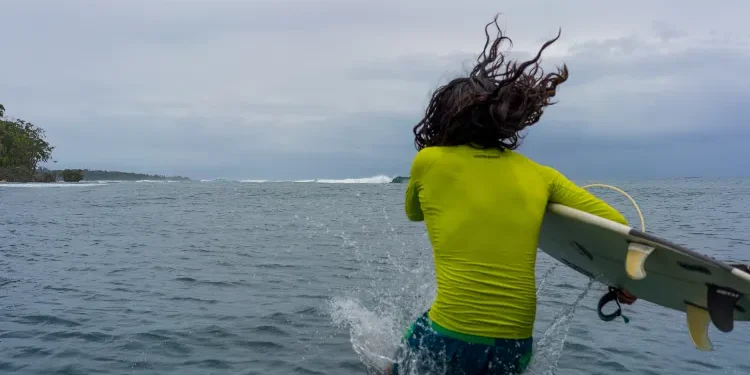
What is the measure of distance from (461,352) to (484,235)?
0.62 metres

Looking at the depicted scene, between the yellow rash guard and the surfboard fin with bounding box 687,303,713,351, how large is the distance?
1.14 meters

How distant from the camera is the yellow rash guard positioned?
3.36 metres

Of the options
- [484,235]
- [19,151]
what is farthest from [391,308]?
[19,151]

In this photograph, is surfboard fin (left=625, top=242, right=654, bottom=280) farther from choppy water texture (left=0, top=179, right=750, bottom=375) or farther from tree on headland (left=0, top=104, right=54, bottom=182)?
tree on headland (left=0, top=104, right=54, bottom=182)

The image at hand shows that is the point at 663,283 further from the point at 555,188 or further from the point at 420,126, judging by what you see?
the point at 420,126

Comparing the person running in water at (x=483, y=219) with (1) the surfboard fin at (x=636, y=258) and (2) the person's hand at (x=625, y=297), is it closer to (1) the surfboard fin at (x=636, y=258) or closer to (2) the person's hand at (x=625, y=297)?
(1) the surfboard fin at (x=636, y=258)

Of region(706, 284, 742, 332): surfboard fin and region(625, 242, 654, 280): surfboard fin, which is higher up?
region(625, 242, 654, 280): surfboard fin

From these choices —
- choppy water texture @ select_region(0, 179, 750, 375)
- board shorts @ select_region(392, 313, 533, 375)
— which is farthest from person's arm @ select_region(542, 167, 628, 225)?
choppy water texture @ select_region(0, 179, 750, 375)

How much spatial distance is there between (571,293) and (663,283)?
6.40m

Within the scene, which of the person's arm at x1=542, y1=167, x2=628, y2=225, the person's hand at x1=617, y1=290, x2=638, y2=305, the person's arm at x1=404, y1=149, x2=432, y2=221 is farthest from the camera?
the person's hand at x1=617, y1=290, x2=638, y2=305

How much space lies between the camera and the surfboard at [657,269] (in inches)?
140

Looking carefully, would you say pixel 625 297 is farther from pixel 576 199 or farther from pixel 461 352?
pixel 461 352

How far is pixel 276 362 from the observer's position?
22.0 feet

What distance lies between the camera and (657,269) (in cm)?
404
